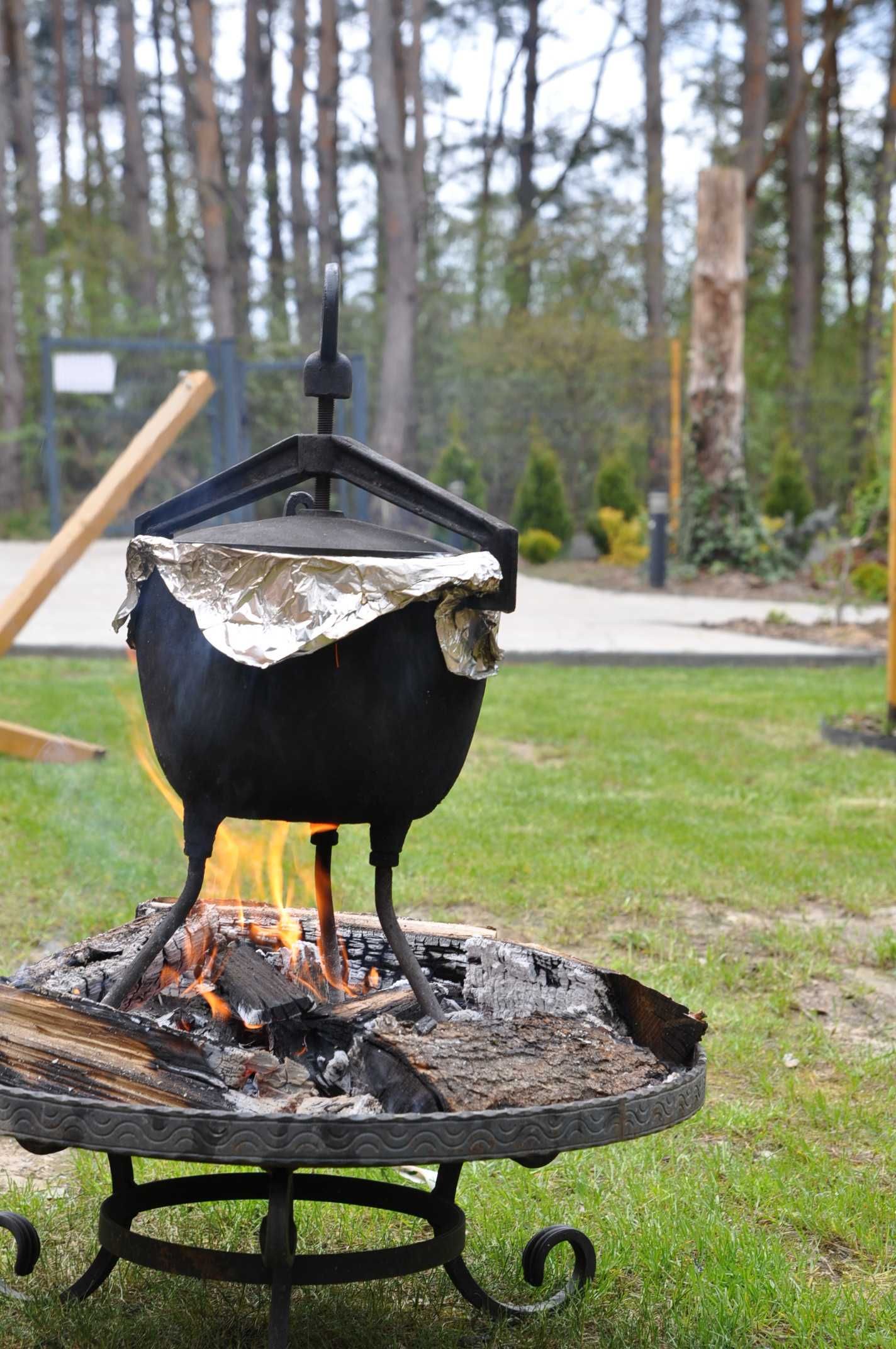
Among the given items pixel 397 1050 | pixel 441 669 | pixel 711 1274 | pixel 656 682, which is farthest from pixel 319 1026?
pixel 656 682

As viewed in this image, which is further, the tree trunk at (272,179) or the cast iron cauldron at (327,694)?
the tree trunk at (272,179)

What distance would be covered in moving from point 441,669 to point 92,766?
145 inches

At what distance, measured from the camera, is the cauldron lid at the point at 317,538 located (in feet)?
5.80

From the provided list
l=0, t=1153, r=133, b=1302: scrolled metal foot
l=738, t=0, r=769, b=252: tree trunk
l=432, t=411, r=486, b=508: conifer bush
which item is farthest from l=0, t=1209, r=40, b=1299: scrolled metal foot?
l=738, t=0, r=769, b=252: tree trunk

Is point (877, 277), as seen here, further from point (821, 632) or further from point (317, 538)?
point (317, 538)

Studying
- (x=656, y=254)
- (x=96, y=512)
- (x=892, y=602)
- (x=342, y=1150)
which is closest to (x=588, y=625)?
(x=892, y=602)

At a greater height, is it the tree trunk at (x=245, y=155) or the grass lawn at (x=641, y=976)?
the tree trunk at (x=245, y=155)

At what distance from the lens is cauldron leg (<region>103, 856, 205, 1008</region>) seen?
6.06 ft

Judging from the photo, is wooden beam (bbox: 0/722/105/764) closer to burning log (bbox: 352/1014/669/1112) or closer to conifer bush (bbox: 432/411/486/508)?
burning log (bbox: 352/1014/669/1112)

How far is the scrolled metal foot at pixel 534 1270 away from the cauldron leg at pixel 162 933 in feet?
1.61

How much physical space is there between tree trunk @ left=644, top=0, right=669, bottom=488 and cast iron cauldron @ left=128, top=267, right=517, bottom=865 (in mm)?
18180

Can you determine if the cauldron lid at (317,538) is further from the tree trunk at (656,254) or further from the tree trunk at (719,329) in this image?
the tree trunk at (656,254)

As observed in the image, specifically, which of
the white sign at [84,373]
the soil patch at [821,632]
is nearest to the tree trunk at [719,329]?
the soil patch at [821,632]

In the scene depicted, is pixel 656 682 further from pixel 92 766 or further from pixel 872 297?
pixel 872 297
